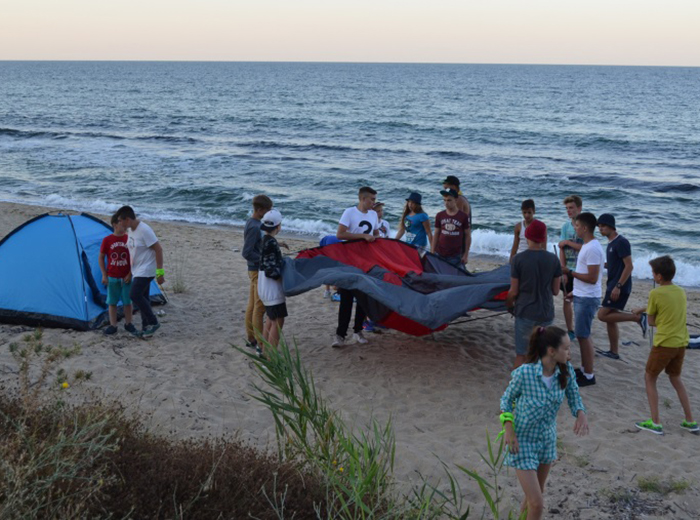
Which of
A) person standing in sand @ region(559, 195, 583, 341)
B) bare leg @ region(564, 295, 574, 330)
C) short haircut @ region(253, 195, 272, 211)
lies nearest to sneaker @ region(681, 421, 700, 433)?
person standing in sand @ region(559, 195, 583, 341)

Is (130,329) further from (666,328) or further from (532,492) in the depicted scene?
(666,328)

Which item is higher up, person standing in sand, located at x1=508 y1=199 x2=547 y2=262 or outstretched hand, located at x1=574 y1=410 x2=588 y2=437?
person standing in sand, located at x1=508 y1=199 x2=547 y2=262

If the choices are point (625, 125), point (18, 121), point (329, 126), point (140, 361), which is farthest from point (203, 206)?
point (625, 125)

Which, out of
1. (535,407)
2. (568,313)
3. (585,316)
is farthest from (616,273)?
(535,407)

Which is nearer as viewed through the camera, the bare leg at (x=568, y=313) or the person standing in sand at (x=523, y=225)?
the person standing in sand at (x=523, y=225)

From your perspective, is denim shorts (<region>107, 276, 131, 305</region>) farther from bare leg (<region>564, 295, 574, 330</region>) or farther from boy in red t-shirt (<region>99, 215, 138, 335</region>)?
bare leg (<region>564, 295, 574, 330</region>)

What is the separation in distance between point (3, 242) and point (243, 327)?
3.22m

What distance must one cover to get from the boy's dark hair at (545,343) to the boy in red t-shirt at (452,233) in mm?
4317

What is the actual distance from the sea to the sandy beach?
8.81 metres

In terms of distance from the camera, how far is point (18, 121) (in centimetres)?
4819

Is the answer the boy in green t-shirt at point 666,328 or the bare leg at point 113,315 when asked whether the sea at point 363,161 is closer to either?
the boy in green t-shirt at point 666,328

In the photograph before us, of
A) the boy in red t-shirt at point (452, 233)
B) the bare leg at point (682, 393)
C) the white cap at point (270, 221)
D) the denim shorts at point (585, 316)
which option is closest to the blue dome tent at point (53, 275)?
the white cap at point (270, 221)

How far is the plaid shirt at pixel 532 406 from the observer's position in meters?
4.32

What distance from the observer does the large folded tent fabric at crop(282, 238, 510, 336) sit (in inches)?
280
